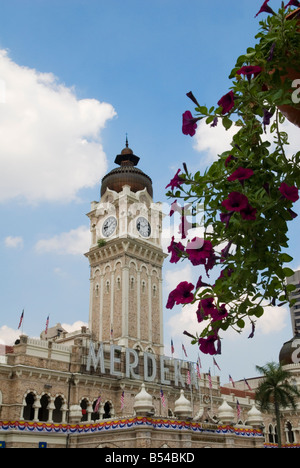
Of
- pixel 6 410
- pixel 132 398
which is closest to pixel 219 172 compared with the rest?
pixel 6 410

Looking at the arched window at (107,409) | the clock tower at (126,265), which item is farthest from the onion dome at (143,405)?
the clock tower at (126,265)

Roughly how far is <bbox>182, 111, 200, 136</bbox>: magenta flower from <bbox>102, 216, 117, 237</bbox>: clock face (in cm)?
4634

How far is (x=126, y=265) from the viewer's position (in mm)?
46781

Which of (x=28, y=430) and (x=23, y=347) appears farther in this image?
(x=23, y=347)

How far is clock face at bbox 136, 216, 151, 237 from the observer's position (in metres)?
50.0

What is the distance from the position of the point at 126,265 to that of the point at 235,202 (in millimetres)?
44030

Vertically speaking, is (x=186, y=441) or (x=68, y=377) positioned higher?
(x=68, y=377)

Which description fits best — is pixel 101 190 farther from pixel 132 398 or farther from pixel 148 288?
pixel 132 398

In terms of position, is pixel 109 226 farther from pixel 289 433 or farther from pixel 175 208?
pixel 175 208

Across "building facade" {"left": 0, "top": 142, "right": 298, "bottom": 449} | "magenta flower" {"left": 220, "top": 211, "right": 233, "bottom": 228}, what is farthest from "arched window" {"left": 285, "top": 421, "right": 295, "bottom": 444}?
"magenta flower" {"left": 220, "top": 211, "right": 233, "bottom": 228}

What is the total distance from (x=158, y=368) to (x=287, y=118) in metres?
41.3

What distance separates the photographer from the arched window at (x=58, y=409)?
3532 centimetres

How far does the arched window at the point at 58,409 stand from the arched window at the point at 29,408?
66.0 inches

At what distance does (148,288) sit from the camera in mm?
48344
